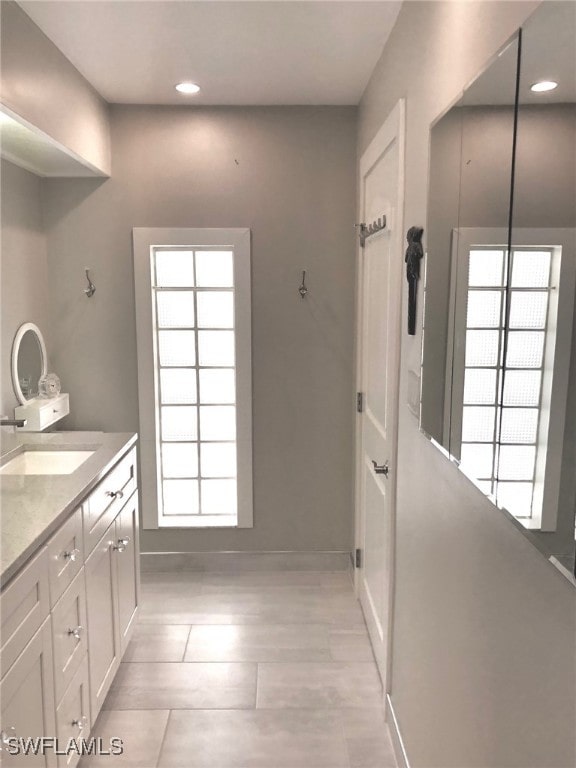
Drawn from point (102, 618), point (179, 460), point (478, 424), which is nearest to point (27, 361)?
point (179, 460)

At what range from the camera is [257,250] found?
10.6 feet

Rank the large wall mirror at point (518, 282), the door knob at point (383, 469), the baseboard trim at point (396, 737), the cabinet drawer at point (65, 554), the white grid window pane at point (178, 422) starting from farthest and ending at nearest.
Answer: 1. the white grid window pane at point (178, 422)
2. the door knob at point (383, 469)
3. the baseboard trim at point (396, 737)
4. the cabinet drawer at point (65, 554)
5. the large wall mirror at point (518, 282)

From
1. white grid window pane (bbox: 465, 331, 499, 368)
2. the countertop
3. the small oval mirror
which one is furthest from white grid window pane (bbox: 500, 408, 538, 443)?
the small oval mirror

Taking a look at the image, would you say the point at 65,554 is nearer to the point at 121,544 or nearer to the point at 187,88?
the point at 121,544

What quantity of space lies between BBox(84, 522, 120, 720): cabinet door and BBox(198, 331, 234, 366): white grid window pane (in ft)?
4.01

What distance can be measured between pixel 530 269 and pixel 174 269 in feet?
8.42

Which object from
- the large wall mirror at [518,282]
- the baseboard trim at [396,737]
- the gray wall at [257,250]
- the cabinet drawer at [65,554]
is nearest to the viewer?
the large wall mirror at [518,282]

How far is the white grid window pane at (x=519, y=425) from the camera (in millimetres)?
943

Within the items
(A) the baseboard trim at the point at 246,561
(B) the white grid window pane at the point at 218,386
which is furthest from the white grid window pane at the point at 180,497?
(B) the white grid window pane at the point at 218,386

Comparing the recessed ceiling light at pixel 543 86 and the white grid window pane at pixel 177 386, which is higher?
the recessed ceiling light at pixel 543 86

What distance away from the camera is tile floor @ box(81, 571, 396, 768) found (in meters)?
2.15

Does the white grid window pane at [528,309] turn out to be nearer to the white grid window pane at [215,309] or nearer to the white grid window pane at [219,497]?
the white grid window pane at [215,309]

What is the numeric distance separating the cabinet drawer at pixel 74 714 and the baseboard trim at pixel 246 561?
1427mm

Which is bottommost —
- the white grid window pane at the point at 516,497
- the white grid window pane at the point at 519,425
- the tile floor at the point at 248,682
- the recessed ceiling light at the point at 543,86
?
the tile floor at the point at 248,682
